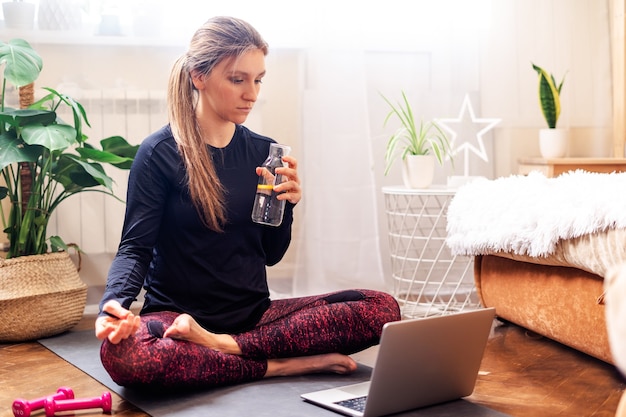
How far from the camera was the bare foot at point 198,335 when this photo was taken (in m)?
1.73

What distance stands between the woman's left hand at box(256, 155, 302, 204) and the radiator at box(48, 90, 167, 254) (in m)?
1.22

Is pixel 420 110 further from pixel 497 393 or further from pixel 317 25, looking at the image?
pixel 497 393

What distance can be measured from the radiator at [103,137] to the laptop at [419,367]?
1.40 meters

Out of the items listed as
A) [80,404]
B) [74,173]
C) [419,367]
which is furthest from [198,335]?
[74,173]

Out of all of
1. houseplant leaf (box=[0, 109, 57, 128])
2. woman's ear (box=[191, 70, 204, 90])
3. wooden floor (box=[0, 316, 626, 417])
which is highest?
woman's ear (box=[191, 70, 204, 90])

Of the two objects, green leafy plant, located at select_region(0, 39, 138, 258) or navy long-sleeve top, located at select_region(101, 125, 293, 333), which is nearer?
navy long-sleeve top, located at select_region(101, 125, 293, 333)

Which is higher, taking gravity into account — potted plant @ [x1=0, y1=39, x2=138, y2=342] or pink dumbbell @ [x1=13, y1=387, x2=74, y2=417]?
potted plant @ [x1=0, y1=39, x2=138, y2=342]

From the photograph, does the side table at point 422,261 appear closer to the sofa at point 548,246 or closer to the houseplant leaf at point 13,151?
the sofa at point 548,246

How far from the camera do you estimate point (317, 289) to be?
3.08m

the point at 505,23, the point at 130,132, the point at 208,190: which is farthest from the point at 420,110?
the point at 208,190

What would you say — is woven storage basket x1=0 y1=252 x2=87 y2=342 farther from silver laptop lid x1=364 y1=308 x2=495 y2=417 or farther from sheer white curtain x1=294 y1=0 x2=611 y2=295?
silver laptop lid x1=364 y1=308 x2=495 y2=417

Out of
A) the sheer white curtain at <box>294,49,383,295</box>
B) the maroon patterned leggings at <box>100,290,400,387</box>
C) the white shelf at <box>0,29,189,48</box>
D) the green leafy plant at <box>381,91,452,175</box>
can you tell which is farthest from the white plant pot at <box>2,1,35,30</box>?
the maroon patterned leggings at <box>100,290,400,387</box>

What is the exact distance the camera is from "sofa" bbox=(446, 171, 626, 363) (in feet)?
6.21

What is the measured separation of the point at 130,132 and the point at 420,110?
3.65ft
